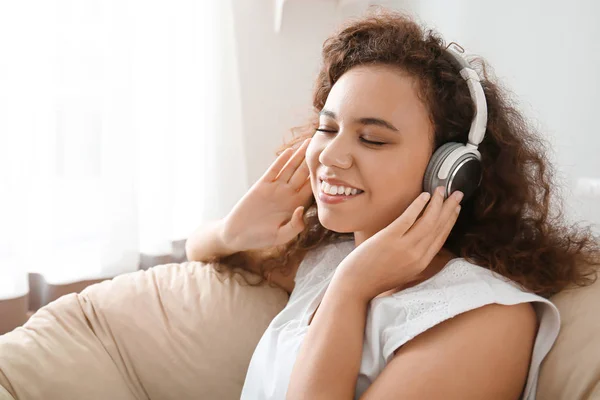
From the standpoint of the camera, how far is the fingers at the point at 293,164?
4.46 ft

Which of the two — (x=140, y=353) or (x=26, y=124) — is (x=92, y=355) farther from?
(x=26, y=124)

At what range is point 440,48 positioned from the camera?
3.71ft

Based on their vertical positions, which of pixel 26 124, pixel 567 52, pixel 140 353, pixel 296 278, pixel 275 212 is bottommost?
pixel 140 353

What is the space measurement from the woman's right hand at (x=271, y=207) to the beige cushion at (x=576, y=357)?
60 cm

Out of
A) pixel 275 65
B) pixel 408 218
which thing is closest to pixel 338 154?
pixel 408 218

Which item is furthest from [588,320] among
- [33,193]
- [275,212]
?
[33,193]

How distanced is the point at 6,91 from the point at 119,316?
2.51 ft

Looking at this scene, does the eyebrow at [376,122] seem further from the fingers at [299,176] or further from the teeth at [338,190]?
the fingers at [299,176]

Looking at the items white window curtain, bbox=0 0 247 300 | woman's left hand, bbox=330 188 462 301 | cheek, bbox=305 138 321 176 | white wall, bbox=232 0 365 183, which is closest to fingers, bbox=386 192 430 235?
woman's left hand, bbox=330 188 462 301

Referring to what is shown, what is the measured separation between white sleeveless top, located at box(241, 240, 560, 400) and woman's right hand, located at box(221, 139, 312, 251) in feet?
0.84

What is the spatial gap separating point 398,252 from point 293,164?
1.46 ft

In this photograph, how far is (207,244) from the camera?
1494 mm

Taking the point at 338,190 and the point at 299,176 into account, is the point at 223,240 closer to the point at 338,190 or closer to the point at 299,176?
the point at 299,176

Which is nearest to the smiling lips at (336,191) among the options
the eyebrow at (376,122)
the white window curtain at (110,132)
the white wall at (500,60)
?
the eyebrow at (376,122)
